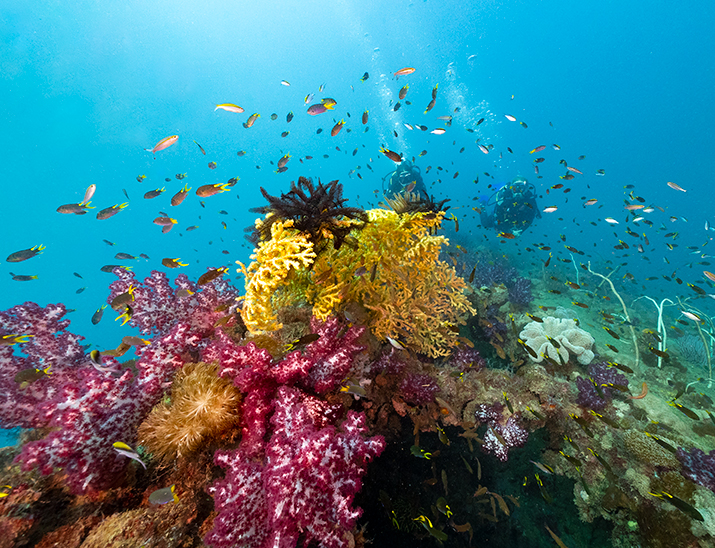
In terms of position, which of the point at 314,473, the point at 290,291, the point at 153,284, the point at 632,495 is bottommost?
the point at 632,495

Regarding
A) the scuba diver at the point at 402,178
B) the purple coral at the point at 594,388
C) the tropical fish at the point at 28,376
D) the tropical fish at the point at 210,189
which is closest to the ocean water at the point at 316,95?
the scuba diver at the point at 402,178

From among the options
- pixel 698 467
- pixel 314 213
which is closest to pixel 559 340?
pixel 698 467

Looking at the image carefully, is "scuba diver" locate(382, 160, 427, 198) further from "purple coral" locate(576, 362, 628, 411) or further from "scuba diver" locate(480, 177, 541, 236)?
"purple coral" locate(576, 362, 628, 411)

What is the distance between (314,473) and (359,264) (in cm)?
243

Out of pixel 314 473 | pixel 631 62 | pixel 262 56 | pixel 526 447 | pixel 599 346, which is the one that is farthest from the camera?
pixel 262 56

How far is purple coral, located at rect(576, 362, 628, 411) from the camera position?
4371 millimetres

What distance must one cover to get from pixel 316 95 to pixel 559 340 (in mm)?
90891

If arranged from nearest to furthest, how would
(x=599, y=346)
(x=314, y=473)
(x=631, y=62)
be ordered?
(x=314, y=473)
(x=599, y=346)
(x=631, y=62)

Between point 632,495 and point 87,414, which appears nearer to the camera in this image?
point 87,414

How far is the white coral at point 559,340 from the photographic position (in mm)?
5824

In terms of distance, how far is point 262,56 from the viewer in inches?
3740

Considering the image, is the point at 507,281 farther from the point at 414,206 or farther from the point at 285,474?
the point at 285,474

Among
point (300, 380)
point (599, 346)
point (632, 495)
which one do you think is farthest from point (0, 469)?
point (599, 346)

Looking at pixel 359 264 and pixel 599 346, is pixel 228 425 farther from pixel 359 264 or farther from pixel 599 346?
pixel 599 346
